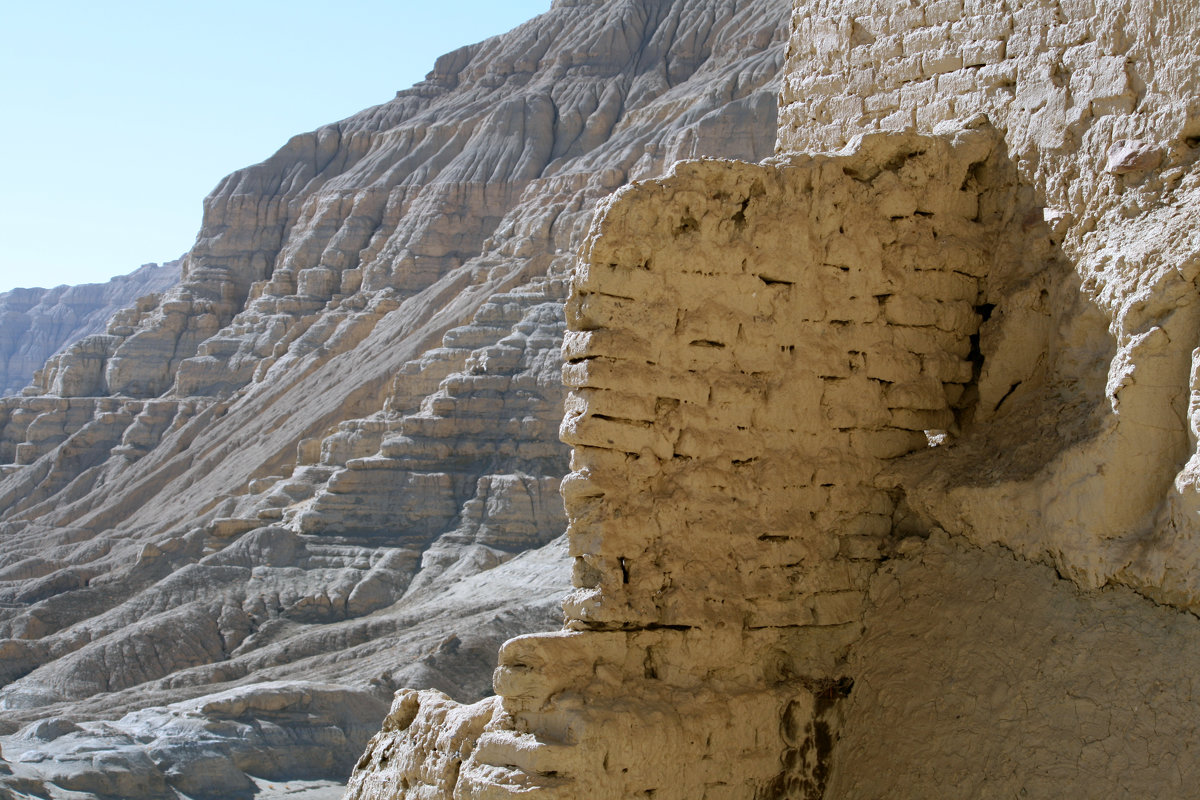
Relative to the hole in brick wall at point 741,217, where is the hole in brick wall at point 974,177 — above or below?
→ above

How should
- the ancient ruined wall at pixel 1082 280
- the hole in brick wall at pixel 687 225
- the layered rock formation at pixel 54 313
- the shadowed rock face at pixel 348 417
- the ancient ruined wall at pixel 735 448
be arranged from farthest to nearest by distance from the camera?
the layered rock formation at pixel 54 313
the shadowed rock face at pixel 348 417
the hole in brick wall at pixel 687 225
the ancient ruined wall at pixel 735 448
the ancient ruined wall at pixel 1082 280

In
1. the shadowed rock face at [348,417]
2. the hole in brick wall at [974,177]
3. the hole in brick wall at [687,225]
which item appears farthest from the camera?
the shadowed rock face at [348,417]

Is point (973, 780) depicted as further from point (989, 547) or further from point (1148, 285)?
point (1148, 285)

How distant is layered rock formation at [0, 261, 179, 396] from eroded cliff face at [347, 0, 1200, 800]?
262 ft

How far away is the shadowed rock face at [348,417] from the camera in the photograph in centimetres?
2267

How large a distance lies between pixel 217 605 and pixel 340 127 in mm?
30598

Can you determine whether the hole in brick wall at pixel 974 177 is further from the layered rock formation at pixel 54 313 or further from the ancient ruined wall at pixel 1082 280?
the layered rock formation at pixel 54 313

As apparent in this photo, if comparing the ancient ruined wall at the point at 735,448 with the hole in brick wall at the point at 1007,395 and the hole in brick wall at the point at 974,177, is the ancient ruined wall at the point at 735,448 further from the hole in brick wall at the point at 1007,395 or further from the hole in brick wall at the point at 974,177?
the hole in brick wall at the point at 1007,395

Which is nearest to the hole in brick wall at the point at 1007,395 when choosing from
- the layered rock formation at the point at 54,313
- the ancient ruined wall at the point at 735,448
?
the ancient ruined wall at the point at 735,448

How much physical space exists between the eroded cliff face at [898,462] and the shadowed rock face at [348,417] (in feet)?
38.8

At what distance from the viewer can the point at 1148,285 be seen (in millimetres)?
4219

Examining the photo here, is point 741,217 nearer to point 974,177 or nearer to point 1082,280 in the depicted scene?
point 974,177

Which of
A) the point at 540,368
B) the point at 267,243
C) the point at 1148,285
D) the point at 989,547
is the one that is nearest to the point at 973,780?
the point at 989,547

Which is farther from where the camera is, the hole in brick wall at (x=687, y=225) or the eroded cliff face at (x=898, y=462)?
the hole in brick wall at (x=687, y=225)
